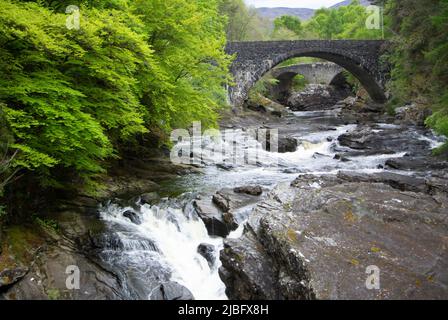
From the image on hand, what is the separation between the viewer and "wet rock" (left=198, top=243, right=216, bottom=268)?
25.8 feet

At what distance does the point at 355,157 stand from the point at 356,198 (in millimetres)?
9342

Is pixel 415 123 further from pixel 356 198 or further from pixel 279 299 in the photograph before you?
pixel 279 299

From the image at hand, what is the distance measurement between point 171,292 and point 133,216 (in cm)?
326

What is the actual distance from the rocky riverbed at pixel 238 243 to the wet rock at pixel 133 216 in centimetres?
3

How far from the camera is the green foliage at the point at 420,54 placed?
19042 mm

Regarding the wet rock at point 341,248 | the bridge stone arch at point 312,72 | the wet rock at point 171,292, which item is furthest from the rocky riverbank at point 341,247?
the bridge stone arch at point 312,72

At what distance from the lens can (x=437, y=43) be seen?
2031cm

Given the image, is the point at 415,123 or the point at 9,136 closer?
the point at 9,136

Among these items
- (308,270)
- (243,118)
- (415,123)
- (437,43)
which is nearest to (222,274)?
(308,270)

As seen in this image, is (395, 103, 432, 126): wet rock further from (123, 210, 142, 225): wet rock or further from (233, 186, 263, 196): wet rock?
(123, 210, 142, 225): wet rock

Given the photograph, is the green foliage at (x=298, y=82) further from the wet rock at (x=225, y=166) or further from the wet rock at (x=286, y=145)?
the wet rock at (x=225, y=166)

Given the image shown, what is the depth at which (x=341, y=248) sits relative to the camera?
5918 millimetres

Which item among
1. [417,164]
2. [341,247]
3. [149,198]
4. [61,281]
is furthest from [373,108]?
[61,281]

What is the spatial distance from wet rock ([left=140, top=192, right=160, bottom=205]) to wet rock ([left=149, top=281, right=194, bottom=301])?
3712 millimetres
